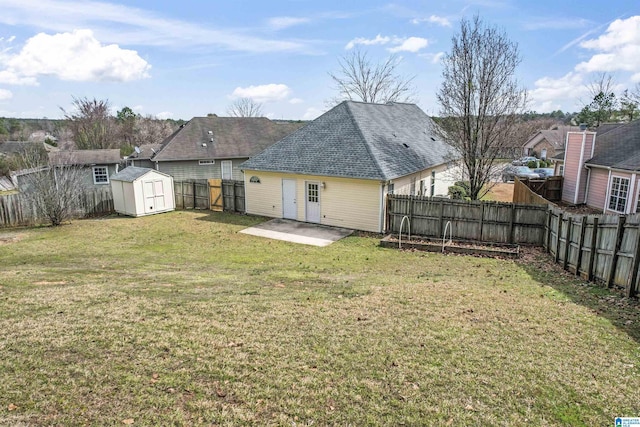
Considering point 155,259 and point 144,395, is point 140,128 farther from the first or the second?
point 144,395

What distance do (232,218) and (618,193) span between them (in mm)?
19077

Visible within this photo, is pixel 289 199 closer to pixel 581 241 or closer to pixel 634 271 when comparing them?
pixel 581 241

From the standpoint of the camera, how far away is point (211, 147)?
32250 mm

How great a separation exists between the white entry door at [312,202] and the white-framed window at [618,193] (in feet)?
46.5

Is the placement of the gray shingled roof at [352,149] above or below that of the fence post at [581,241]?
above

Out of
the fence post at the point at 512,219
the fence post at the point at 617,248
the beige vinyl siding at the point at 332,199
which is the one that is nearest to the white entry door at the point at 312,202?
the beige vinyl siding at the point at 332,199

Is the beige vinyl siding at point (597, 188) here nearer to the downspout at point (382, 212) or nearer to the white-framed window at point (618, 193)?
the white-framed window at point (618, 193)

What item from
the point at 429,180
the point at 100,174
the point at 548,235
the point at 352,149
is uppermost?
the point at 352,149

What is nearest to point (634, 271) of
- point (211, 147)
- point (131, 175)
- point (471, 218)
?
point (471, 218)

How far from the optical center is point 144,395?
4527mm

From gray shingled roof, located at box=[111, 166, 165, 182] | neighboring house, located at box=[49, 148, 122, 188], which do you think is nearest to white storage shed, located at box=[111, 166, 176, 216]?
gray shingled roof, located at box=[111, 166, 165, 182]

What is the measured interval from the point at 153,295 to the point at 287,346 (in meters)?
3.85

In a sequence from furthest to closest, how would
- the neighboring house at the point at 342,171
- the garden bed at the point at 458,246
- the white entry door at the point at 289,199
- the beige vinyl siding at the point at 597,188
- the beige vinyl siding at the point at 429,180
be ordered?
the white entry door at the point at 289,199
the beige vinyl siding at the point at 597,188
the beige vinyl siding at the point at 429,180
the neighboring house at the point at 342,171
the garden bed at the point at 458,246

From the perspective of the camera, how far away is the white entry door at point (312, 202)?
18.9m
